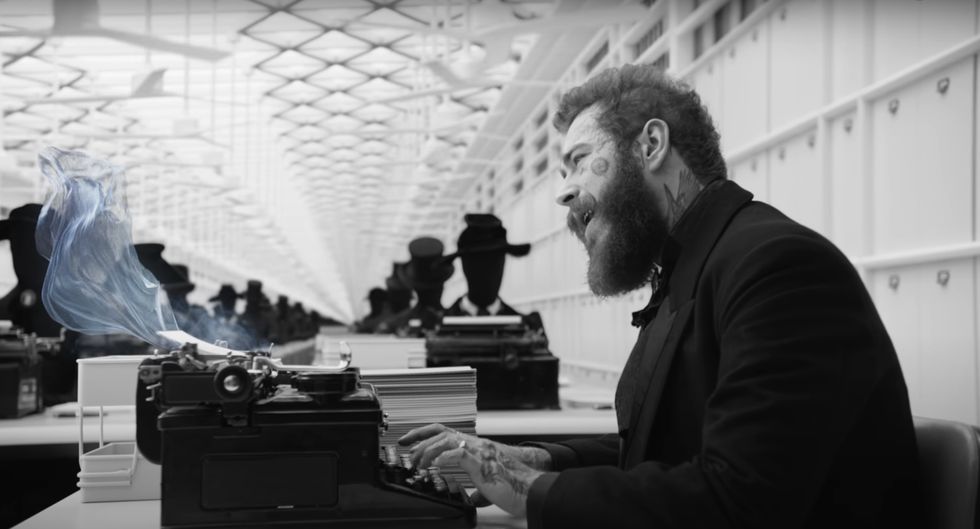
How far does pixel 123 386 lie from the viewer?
1.91 m

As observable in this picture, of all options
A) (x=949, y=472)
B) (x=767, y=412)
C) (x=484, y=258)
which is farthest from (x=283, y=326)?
(x=767, y=412)

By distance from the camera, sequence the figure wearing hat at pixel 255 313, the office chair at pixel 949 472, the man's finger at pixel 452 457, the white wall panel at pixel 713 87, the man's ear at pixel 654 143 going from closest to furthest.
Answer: the office chair at pixel 949 472 → the man's finger at pixel 452 457 → the man's ear at pixel 654 143 → the white wall panel at pixel 713 87 → the figure wearing hat at pixel 255 313

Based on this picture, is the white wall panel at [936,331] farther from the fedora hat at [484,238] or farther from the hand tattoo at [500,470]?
the hand tattoo at [500,470]

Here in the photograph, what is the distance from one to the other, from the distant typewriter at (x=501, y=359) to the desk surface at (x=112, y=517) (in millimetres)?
1443

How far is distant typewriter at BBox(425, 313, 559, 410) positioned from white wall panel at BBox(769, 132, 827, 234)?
1423mm

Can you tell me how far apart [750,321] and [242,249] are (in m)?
32.6

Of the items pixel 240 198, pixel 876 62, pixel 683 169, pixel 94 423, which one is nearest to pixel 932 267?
pixel 876 62

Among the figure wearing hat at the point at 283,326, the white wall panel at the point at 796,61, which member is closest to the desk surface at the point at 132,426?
the white wall panel at the point at 796,61

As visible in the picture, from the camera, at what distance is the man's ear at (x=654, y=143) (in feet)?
4.87

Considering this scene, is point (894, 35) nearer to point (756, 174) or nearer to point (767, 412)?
point (756, 174)

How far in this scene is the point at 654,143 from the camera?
1499 mm

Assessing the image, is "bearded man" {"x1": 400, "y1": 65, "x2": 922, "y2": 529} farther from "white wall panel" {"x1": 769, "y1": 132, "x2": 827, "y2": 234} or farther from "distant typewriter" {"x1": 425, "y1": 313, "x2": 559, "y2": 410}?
"white wall panel" {"x1": 769, "y1": 132, "x2": 827, "y2": 234}

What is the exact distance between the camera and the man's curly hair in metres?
1.50

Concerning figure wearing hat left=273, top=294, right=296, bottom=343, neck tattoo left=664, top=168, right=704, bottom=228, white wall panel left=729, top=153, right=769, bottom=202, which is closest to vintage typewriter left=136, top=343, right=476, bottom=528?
neck tattoo left=664, top=168, right=704, bottom=228
